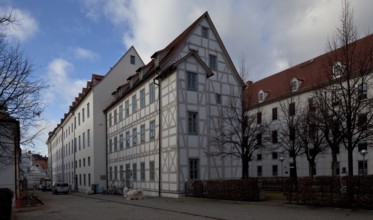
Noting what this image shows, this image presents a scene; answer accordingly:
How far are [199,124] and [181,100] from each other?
93.6 inches

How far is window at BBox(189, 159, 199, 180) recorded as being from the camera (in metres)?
28.6

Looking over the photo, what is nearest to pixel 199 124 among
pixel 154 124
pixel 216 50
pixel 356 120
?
pixel 154 124

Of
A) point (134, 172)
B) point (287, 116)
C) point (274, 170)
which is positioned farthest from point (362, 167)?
point (134, 172)

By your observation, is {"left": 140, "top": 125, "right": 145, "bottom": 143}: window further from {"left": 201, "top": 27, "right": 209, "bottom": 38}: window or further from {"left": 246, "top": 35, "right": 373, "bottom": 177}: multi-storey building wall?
{"left": 246, "top": 35, "right": 373, "bottom": 177}: multi-storey building wall

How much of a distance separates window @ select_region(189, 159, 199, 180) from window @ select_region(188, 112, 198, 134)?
2088 millimetres

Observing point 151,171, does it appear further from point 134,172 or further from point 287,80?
point 287,80

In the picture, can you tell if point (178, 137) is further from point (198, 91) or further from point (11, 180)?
point (11, 180)

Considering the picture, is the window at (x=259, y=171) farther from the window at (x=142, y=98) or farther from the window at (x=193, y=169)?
the window at (x=193, y=169)

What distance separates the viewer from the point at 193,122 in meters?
29.5

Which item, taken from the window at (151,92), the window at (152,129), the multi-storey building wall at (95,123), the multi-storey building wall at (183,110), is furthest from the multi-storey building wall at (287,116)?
the multi-storey building wall at (95,123)

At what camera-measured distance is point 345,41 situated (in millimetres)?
18484

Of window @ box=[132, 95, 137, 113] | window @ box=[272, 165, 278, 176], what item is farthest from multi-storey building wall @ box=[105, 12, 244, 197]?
window @ box=[272, 165, 278, 176]

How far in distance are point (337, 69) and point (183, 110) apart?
12611mm

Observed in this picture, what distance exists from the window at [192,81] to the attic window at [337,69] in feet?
41.3
